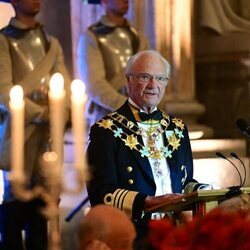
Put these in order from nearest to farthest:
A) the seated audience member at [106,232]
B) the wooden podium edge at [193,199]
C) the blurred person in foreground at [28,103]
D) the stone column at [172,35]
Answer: the seated audience member at [106,232] < the wooden podium edge at [193,199] < the blurred person in foreground at [28,103] < the stone column at [172,35]

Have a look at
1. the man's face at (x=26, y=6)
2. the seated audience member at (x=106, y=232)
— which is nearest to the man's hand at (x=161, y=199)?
the seated audience member at (x=106, y=232)

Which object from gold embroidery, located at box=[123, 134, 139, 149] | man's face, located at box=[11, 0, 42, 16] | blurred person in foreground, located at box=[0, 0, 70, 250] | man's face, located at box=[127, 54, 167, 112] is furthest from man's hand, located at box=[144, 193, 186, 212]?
man's face, located at box=[11, 0, 42, 16]

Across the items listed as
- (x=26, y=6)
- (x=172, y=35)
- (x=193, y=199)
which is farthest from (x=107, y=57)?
(x=193, y=199)

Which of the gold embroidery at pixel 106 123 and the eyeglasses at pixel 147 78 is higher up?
the eyeglasses at pixel 147 78

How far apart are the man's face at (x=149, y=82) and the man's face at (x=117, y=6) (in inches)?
77.0

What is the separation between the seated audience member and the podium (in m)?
1.07

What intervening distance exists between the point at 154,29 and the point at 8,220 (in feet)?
5.89

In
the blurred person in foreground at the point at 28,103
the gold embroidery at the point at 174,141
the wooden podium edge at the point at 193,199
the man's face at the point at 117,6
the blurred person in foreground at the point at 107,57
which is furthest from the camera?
the man's face at the point at 117,6

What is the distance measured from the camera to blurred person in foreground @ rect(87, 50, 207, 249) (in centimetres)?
317

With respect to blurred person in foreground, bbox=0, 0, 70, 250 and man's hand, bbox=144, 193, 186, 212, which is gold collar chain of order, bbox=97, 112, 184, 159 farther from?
blurred person in foreground, bbox=0, 0, 70, 250

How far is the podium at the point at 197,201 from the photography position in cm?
279

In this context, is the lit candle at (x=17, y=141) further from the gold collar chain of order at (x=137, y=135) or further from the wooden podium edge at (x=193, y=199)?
the gold collar chain of order at (x=137, y=135)

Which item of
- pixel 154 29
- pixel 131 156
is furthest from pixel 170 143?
pixel 154 29

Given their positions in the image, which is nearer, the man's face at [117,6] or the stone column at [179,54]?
the man's face at [117,6]
